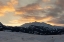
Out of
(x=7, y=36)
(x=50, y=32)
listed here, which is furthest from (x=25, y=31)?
(x=7, y=36)

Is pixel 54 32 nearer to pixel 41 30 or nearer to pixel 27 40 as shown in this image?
pixel 41 30

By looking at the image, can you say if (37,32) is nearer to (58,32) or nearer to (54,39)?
(58,32)

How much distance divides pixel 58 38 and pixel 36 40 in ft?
11.8

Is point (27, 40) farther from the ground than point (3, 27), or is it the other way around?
point (3, 27)

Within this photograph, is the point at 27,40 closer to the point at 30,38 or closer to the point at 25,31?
the point at 30,38

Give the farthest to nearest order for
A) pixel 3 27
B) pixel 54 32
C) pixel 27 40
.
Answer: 1. pixel 3 27
2. pixel 54 32
3. pixel 27 40

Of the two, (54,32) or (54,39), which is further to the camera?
(54,32)

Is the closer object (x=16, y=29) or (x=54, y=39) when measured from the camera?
(x=54, y=39)

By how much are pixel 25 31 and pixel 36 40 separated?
28.5ft

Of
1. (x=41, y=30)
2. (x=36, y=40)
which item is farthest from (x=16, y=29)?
(x=36, y=40)

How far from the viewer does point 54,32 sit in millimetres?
37656

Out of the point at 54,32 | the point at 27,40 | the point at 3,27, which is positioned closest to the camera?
the point at 27,40

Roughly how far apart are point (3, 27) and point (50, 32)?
32.4ft

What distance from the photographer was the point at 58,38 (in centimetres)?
3045
